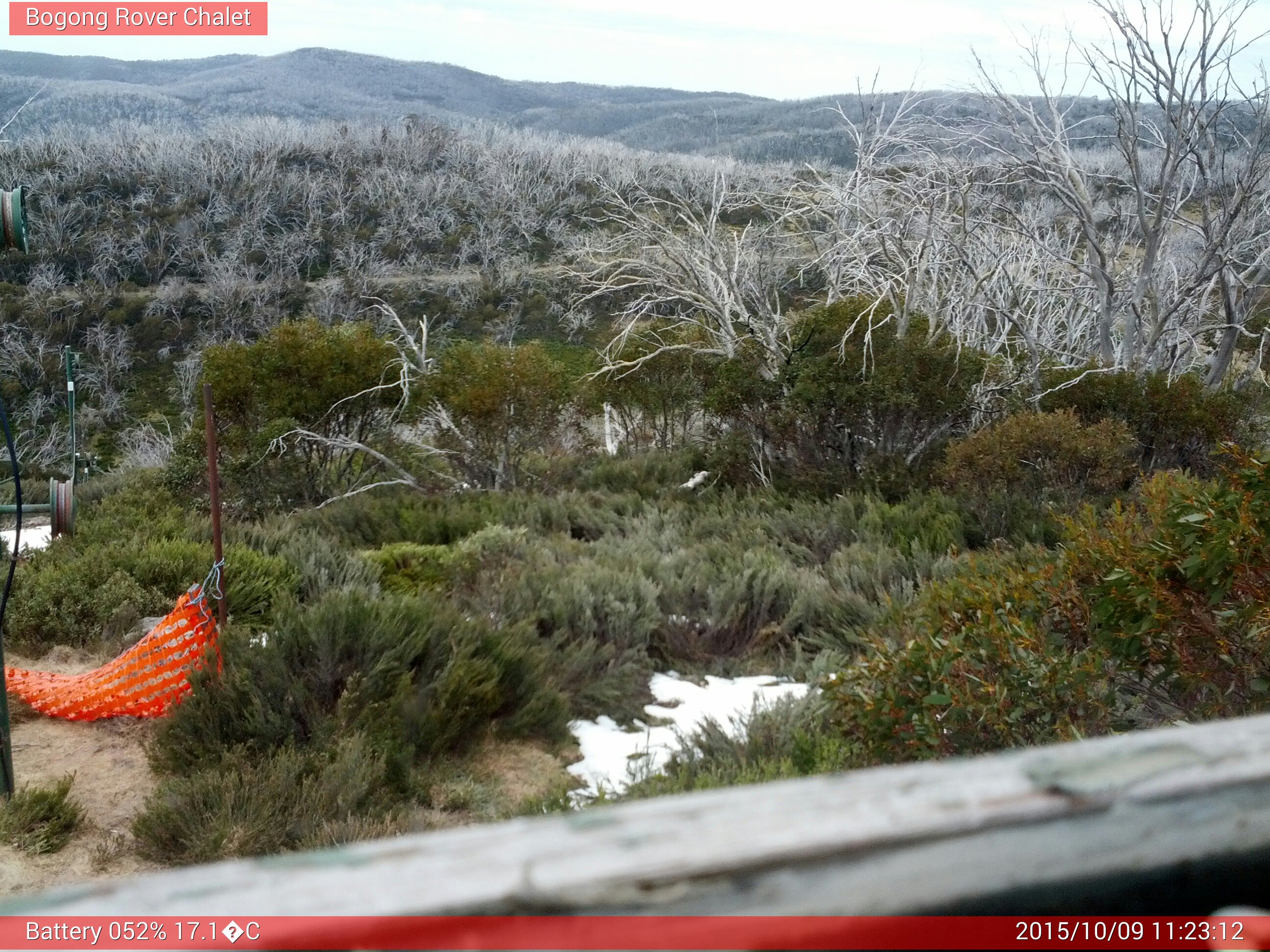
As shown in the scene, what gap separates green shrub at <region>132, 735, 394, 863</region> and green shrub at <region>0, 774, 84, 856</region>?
0.26m

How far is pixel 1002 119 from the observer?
11000 millimetres

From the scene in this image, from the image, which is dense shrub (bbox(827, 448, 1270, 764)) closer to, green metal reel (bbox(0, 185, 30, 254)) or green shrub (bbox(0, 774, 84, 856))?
green shrub (bbox(0, 774, 84, 856))

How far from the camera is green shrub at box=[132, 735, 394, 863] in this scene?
135 inches

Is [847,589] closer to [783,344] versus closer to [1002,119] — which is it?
[783,344]

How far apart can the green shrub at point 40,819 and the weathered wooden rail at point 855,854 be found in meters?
3.75

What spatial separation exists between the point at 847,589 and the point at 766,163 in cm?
3695

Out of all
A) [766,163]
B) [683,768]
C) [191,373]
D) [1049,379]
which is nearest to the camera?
[683,768]

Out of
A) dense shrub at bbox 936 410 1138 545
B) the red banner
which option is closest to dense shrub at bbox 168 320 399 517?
dense shrub at bbox 936 410 1138 545

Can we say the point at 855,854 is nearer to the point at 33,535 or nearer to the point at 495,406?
the point at 495,406

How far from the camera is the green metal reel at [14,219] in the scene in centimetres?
340

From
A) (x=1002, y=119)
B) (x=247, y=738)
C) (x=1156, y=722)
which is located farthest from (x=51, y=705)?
(x=1002, y=119)

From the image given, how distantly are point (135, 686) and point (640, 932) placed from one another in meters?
5.00

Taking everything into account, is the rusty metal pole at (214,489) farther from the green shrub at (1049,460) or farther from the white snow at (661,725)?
the green shrub at (1049,460)

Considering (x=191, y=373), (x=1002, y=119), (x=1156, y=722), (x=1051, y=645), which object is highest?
(x=1002, y=119)
